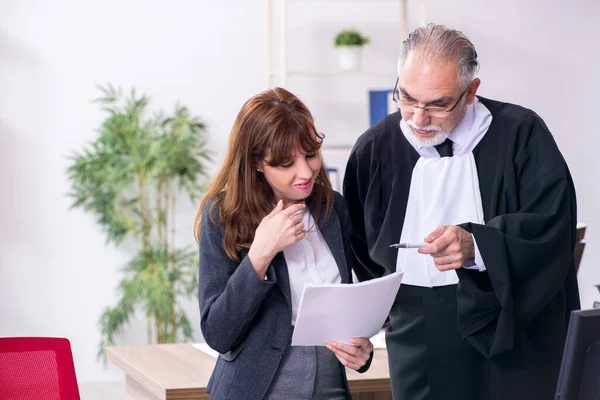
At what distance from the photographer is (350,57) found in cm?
565

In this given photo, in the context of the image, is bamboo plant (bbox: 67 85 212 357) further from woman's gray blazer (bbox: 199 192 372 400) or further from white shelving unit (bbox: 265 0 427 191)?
woman's gray blazer (bbox: 199 192 372 400)

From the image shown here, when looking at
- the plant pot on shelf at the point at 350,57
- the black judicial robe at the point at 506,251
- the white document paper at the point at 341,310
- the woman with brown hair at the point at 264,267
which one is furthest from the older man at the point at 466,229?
the plant pot on shelf at the point at 350,57

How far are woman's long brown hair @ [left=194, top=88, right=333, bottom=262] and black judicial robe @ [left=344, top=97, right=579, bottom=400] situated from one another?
36 cm

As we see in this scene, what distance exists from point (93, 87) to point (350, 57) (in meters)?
1.61

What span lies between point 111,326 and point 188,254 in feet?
2.05

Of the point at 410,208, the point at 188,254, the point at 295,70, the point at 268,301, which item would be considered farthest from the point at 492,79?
the point at 268,301

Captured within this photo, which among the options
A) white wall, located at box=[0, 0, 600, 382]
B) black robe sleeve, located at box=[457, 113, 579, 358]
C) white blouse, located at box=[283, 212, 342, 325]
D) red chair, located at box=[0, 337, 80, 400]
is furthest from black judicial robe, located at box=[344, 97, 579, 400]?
white wall, located at box=[0, 0, 600, 382]

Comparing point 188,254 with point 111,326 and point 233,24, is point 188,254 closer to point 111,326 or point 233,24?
point 111,326

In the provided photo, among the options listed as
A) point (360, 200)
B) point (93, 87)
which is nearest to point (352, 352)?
point (360, 200)

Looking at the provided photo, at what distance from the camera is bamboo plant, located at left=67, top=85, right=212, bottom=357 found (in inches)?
208

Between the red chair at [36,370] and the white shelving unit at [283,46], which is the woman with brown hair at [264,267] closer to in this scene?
the red chair at [36,370]

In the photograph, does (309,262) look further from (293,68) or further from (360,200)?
(293,68)

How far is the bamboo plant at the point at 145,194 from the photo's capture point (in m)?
5.28

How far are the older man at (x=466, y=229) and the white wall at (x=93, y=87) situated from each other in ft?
11.9
